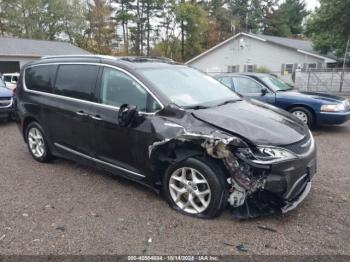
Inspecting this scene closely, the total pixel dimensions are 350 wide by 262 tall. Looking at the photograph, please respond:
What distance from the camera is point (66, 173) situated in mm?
5020

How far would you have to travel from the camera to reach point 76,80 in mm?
4648

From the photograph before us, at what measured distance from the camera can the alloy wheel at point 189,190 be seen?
11.4ft

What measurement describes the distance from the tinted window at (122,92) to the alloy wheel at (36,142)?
1.80 m

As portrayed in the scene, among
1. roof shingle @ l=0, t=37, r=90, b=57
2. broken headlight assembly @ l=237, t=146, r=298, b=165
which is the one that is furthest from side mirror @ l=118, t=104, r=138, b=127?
roof shingle @ l=0, t=37, r=90, b=57

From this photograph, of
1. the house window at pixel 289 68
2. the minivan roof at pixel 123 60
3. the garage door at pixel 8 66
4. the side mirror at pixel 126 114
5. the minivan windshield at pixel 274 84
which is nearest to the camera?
the side mirror at pixel 126 114

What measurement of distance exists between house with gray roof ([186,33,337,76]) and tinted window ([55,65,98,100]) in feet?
78.7

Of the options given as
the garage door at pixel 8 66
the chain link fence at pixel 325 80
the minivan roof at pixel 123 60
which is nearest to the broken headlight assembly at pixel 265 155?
the minivan roof at pixel 123 60

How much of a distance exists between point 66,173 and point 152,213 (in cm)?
195

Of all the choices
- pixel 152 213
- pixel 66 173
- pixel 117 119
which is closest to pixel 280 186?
pixel 152 213

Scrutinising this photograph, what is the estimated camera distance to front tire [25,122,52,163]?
5.33 metres

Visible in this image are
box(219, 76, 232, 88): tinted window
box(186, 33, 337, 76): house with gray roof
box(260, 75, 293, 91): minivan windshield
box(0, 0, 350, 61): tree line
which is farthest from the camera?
box(0, 0, 350, 61): tree line

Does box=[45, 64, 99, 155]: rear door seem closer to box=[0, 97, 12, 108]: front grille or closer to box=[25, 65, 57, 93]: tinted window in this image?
box=[25, 65, 57, 93]: tinted window

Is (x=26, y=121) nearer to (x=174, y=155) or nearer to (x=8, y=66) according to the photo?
(x=174, y=155)

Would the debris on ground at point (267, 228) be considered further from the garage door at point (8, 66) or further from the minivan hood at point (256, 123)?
the garage door at point (8, 66)
